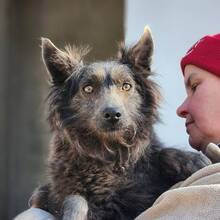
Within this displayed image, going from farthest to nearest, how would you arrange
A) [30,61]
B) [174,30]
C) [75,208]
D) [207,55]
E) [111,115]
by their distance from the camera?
[30,61] → [174,30] → [111,115] → [207,55] → [75,208]

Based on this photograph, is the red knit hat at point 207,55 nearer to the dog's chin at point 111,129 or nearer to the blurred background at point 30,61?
the dog's chin at point 111,129

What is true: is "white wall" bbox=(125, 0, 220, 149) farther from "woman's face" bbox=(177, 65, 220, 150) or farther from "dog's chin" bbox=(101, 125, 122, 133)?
"woman's face" bbox=(177, 65, 220, 150)

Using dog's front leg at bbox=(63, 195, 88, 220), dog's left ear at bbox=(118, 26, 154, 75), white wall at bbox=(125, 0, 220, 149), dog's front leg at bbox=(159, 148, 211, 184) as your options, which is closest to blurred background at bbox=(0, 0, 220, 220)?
white wall at bbox=(125, 0, 220, 149)

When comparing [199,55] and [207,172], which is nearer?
[207,172]

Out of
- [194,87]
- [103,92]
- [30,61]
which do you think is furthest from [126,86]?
[30,61]

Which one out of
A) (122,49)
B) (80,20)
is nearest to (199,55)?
(122,49)

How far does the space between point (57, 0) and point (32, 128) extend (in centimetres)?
118

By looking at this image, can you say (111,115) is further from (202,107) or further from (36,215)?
(36,215)

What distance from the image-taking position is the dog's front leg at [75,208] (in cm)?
266

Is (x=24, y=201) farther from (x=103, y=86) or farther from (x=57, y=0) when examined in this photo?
(x=103, y=86)

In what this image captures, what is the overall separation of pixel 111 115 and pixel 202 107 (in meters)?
0.40

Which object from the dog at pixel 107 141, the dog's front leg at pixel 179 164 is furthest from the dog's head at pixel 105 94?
the dog's front leg at pixel 179 164

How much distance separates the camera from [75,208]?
2686 mm

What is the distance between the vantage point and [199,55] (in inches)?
111
